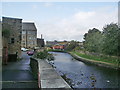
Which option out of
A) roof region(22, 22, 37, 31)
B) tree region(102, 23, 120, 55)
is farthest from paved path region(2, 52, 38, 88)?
roof region(22, 22, 37, 31)

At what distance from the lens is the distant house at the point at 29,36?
5496cm

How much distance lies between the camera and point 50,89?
2.10 meters

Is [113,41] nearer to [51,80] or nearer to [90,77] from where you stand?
[90,77]

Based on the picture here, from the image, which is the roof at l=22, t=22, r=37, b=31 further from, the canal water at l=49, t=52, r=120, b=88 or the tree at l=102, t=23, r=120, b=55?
the canal water at l=49, t=52, r=120, b=88

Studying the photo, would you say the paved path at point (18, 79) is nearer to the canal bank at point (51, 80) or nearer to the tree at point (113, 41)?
the canal bank at point (51, 80)

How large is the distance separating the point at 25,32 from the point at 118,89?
50.9m

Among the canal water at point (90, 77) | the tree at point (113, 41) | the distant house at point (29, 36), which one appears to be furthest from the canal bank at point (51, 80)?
the distant house at point (29, 36)

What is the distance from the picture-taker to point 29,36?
183ft

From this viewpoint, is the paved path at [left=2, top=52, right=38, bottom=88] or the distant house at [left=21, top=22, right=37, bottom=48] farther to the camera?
the distant house at [left=21, top=22, right=37, bottom=48]

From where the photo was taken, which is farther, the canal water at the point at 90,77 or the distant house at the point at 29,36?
the distant house at the point at 29,36

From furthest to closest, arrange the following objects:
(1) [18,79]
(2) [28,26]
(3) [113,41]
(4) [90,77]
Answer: (2) [28,26] < (3) [113,41] < (4) [90,77] < (1) [18,79]

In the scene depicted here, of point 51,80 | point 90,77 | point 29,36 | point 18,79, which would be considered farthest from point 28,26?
point 51,80

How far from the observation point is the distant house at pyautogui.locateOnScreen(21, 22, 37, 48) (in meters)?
55.0

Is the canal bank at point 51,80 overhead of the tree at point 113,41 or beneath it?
beneath
